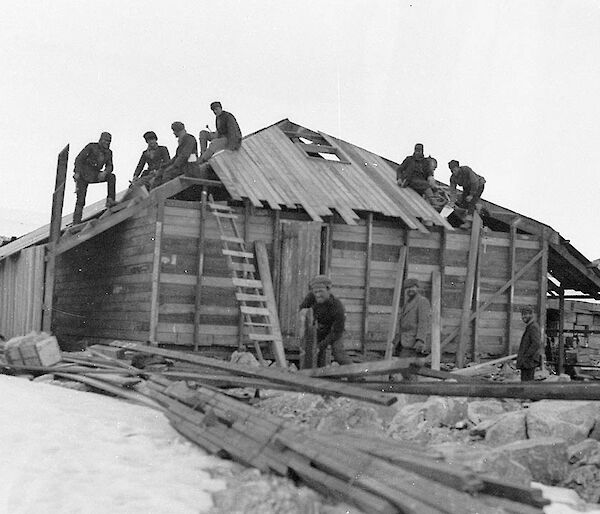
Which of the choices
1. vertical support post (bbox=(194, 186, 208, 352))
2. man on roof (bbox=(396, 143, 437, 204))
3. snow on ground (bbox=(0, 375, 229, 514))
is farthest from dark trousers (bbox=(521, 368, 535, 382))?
snow on ground (bbox=(0, 375, 229, 514))

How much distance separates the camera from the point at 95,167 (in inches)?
639

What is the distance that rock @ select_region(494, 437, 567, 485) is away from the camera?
5.87 metres

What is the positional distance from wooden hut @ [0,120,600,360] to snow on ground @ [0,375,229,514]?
5.67 metres

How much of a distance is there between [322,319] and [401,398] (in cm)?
154

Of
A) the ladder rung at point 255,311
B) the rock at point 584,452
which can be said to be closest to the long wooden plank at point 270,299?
the ladder rung at point 255,311

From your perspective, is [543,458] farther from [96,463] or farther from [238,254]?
[238,254]

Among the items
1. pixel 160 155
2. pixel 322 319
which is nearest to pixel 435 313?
pixel 322 319

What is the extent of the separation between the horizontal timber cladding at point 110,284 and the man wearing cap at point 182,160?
3.06 feet

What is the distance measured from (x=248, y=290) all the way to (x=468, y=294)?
4.99 m

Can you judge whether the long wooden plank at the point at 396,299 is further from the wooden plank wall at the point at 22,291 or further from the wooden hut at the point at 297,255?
the wooden plank wall at the point at 22,291

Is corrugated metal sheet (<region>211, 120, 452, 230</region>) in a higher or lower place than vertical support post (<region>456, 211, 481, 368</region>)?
higher

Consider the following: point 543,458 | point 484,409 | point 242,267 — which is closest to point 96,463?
point 543,458

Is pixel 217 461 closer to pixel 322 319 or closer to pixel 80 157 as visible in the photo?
pixel 322 319

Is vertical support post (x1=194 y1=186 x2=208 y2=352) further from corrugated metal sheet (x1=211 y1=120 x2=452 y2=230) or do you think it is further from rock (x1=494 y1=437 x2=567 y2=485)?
rock (x1=494 y1=437 x2=567 y2=485)
